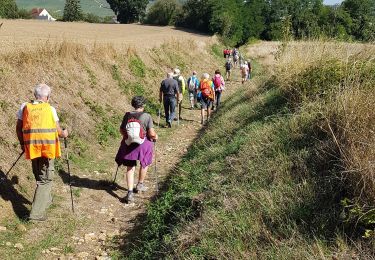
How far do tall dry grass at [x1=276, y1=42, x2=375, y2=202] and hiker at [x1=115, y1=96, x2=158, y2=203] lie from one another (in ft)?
10.6

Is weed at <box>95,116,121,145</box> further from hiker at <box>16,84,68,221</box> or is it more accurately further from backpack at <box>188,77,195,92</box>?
backpack at <box>188,77,195,92</box>

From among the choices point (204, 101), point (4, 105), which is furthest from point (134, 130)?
point (204, 101)

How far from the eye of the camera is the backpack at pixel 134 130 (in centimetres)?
762

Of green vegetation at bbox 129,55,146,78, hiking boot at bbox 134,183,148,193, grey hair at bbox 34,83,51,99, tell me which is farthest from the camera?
green vegetation at bbox 129,55,146,78

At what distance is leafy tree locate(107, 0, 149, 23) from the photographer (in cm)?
10506

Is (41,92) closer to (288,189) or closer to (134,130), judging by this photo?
(134,130)

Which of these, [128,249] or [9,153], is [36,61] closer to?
[9,153]

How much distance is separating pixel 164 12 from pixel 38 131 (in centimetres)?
8819

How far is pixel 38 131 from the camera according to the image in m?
6.33

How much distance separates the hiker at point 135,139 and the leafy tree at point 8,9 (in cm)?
7496

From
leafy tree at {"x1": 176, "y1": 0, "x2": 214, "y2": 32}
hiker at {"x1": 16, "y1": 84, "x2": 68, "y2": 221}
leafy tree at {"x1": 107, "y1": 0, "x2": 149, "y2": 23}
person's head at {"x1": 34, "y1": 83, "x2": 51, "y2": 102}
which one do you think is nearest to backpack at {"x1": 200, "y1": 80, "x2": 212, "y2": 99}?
hiker at {"x1": 16, "y1": 84, "x2": 68, "y2": 221}

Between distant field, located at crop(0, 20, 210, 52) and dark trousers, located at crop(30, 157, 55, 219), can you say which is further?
Answer: distant field, located at crop(0, 20, 210, 52)

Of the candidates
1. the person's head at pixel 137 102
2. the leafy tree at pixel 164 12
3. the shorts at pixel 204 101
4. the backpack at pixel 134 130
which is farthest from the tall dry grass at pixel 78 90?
the leafy tree at pixel 164 12

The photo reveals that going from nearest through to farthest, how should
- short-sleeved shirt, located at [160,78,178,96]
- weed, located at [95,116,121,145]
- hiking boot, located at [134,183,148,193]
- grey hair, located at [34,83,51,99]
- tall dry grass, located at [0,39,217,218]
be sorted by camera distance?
grey hair, located at [34,83,51,99], hiking boot, located at [134,183,148,193], tall dry grass, located at [0,39,217,218], weed, located at [95,116,121,145], short-sleeved shirt, located at [160,78,178,96]
